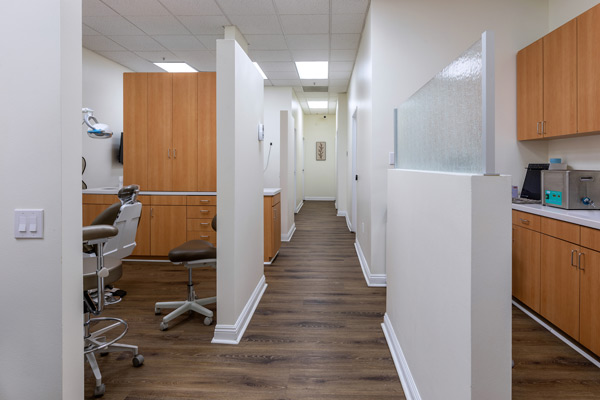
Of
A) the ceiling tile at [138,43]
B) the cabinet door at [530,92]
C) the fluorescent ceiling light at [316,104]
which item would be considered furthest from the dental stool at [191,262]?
the fluorescent ceiling light at [316,104]

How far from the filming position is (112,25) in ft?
13.8

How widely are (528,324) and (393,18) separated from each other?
276 cm

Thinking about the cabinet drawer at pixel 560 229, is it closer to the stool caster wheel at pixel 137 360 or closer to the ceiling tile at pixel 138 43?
the stool caster wheel at pixel 137 360

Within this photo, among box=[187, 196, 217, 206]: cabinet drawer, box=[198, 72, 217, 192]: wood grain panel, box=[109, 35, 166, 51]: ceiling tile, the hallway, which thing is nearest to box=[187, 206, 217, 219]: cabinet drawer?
box=[187, 196, 217, 206]: cabinet drawer

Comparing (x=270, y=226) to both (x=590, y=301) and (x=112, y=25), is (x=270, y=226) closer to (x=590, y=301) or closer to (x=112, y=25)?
(x=112, y=25)

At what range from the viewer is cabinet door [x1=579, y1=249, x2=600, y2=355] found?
2051 millimetres

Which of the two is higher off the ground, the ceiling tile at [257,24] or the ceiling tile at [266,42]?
the ceiling tile at [266,42]

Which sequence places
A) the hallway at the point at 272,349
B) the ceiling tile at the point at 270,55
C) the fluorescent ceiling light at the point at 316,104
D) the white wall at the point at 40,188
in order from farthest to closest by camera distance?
the fluorescent ceiling light at the point at 316,104
the ceiling tile at the point at 270,55
the hallway at the point at 272,349
the white wall at the point at 40,188

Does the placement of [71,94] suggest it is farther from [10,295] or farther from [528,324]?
[528,324]

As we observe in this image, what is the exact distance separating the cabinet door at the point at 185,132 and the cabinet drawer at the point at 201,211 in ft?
0.75

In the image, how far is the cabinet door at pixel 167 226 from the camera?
4.45m

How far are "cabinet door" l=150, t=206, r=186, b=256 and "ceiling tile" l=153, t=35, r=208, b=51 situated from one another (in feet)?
6.71

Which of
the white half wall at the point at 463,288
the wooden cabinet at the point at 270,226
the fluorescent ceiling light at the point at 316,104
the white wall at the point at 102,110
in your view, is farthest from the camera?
the fluorescent ceiling light at the point at 316,104

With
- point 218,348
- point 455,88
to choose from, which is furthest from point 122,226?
point 455,88
